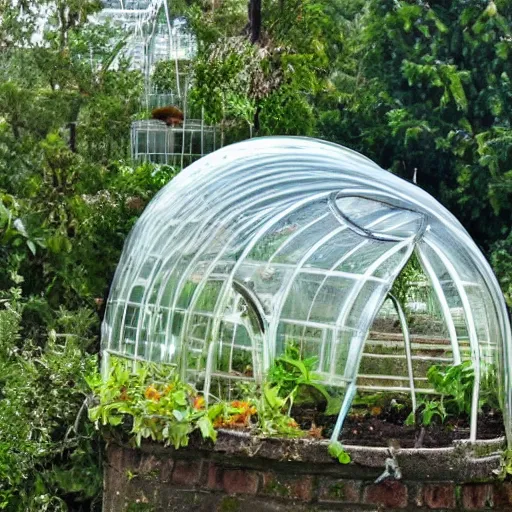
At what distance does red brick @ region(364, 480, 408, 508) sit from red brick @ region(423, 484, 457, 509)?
0.11m

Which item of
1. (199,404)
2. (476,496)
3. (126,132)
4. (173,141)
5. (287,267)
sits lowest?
(476,496)

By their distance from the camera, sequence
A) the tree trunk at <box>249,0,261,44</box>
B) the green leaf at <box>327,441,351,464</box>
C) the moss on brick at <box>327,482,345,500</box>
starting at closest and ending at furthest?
1. the green leaf at <box>327,441,351,464</box>
2. the moss on brick at <box>327,482,345,500</box>
3. the tree trunk at <box>249,0,261,44</box>

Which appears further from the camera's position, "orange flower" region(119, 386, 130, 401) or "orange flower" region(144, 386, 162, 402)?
"orange flower" region(119, 386, 130, 401)

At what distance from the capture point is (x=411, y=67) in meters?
18.0

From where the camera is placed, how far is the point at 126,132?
1460cm

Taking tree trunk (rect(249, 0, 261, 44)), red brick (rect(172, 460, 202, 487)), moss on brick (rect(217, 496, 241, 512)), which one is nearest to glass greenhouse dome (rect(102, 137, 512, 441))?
red brick (rect(172, 460, 202, 487))

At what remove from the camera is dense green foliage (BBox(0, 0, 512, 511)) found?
29.2ft

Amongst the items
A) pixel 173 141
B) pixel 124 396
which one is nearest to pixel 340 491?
pixel 124 396

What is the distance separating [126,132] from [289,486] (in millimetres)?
9388

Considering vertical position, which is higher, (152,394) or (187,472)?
(152,394)

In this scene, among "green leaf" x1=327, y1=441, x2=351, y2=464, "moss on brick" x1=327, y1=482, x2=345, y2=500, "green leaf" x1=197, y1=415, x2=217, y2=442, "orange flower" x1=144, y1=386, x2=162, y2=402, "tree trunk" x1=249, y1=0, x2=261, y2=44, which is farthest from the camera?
"tree trunk" x1=249, y1=0, x2=261, y2=44

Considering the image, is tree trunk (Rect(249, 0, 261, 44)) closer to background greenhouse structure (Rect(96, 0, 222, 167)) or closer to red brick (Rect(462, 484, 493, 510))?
background greenhouse structure (Rect(96, 0, 222, 167))

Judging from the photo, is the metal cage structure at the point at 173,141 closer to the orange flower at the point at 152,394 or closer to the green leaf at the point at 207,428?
the orange flower at the point at 152,394

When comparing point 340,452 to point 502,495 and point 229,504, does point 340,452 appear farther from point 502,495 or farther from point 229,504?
point 502,495
